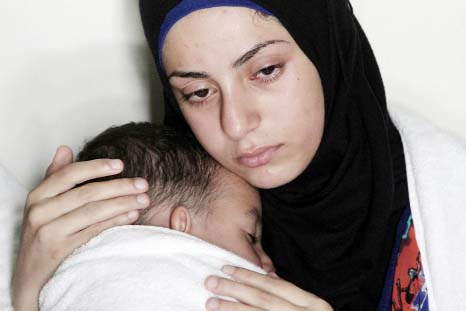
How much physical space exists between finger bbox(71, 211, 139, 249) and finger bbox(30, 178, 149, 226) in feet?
0.15

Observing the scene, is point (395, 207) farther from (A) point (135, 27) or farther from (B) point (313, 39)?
(A) point (135, 27)

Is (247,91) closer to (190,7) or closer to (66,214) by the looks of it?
(190,7)

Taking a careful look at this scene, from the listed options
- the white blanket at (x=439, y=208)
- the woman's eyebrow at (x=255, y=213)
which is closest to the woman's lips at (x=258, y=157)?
the woman's eyebrow at (x=255, y=213)

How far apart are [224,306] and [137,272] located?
17 centimetres

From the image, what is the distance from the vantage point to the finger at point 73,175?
1.47 metres

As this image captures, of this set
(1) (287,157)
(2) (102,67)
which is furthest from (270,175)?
(2) (102,67)

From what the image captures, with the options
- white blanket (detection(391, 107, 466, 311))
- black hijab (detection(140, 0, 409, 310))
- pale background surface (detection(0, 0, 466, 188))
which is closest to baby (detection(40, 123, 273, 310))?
black hijab (detection(140, 0, 409, 310))

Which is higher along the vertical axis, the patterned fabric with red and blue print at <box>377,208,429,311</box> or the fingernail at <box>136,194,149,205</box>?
the fingernail at <box>136,194,149,205</box>

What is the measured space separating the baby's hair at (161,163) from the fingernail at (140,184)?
0.06 meters

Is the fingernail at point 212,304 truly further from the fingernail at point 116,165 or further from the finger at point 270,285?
the fingernail at point 116,165

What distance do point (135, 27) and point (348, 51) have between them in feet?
2.24

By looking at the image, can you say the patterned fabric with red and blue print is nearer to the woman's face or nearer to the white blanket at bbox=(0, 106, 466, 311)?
the white blanket at bbox=(0, 106, 466, 311)

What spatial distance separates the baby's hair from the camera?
1.54 m

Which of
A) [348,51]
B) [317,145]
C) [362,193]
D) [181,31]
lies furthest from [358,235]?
[181,31]
